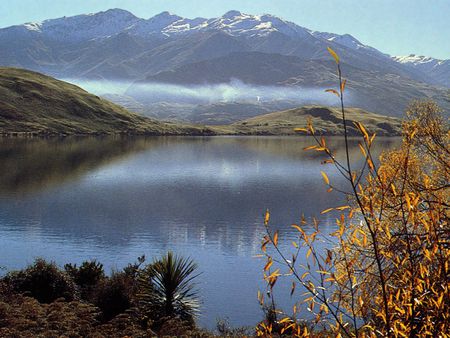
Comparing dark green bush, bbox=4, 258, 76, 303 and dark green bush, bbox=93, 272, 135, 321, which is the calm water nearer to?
dark green bush, bbox=93, 272, 135, 321

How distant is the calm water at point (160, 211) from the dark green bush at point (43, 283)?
899 centimetres

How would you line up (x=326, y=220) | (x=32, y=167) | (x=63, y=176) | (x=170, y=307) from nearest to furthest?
(x=170, y=307)
(x=326, y=220)
(x=63, y=176)
(x=32, y=167)

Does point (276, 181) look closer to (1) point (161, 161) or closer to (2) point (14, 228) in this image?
(1) point (161, 161)

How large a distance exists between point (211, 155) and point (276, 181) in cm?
5647

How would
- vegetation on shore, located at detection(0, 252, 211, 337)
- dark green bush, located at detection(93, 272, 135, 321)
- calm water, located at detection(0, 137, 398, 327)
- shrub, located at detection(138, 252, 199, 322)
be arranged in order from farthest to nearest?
calm water, located at detection(0, 137, 398, 327), shrub, located at detection(138, 252, 199, 322), dark green bush, located at detection(93, 272, 135, 321), vegetation on shore, located at detection(0, 252, 211, 337)

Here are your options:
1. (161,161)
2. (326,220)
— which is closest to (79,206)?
(326,220)

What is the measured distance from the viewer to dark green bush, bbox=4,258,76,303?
84.5ft

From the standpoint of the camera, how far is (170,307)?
26.1 m

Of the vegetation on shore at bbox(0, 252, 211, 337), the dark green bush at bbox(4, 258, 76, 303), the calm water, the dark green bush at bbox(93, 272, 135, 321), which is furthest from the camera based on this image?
the calm water

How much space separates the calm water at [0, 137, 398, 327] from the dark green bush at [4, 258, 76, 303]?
8991 millimetres

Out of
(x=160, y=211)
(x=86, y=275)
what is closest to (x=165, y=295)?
(x=86, y=275)

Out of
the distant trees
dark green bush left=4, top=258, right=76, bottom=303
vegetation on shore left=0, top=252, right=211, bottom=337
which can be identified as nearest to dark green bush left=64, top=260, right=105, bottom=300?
vegetation on shore left=0, top=252, right=211, bottom=337

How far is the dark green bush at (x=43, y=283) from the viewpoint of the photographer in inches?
1014

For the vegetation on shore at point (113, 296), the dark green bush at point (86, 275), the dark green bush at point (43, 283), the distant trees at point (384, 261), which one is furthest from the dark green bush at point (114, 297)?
the distant trees at point (384, 261)
